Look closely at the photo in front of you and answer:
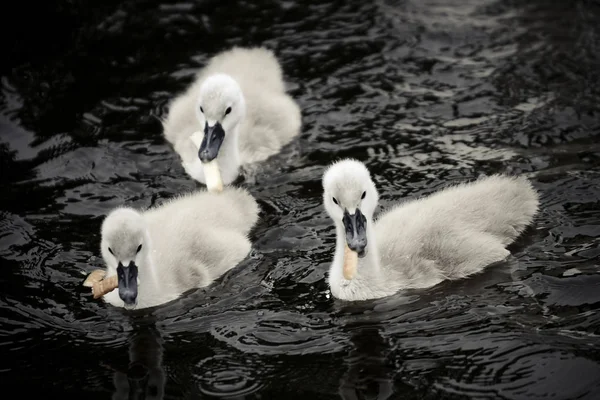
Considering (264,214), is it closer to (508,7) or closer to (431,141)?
(431,141)

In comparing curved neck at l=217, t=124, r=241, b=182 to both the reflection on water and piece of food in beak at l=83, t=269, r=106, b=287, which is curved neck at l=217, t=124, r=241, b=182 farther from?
the reflection on water

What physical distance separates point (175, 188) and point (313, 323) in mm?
2119

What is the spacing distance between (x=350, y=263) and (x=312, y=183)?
172cm

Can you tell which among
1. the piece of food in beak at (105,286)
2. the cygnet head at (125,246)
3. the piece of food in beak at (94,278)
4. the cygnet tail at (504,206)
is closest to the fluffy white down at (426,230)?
the cygnet tail at (504,206)

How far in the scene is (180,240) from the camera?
21.5 feet

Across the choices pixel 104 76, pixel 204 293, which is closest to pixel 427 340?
pixel 204 293

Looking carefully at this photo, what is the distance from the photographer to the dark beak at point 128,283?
232 inches

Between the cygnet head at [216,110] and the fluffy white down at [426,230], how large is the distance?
1.44 meters

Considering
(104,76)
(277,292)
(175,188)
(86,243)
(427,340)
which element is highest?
(104,76)

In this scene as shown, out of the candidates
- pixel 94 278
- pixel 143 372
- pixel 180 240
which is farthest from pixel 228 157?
pixel 143 372

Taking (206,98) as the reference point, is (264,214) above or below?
below

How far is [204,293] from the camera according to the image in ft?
21.0

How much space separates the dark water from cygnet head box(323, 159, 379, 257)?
0.52 metres

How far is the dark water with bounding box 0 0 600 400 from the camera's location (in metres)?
5.55
